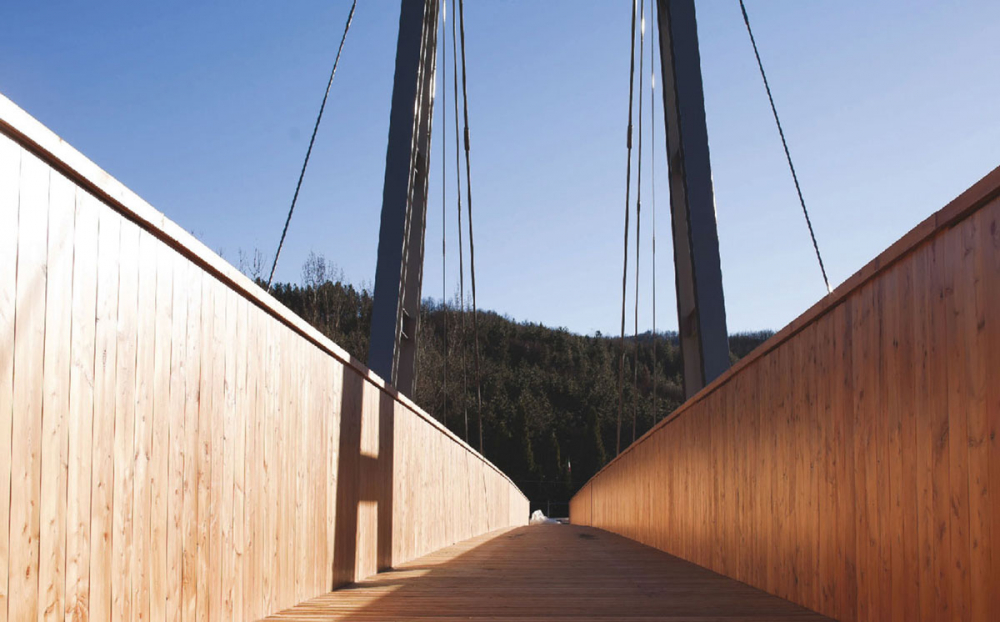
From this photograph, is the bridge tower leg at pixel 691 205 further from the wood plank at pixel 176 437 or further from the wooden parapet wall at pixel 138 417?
the wood plank at pixel 176 437

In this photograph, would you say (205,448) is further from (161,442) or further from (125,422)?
(125,422)

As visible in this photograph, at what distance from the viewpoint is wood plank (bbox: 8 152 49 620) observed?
6.84 ft

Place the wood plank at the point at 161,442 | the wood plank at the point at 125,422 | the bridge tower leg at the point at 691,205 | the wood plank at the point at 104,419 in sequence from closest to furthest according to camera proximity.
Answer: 1. the wood plank at the point at 104,419
2. the wood plank at the point at 125,422
3. the wood plank at the point at 161,442
4. the bridge tower leg at the point at 691,205

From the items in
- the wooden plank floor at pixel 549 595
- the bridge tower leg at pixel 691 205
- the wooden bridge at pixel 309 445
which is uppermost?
the bridge tower leg at pixel 691 205

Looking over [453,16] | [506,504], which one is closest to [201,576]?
[453,16]

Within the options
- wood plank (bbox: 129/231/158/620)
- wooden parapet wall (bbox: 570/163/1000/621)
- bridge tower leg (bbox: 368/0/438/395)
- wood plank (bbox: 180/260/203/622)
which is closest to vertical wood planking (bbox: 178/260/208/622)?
wood plank (bbox: 180/260/203/622)

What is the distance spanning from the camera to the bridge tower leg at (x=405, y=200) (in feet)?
31.0

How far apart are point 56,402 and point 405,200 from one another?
7654mm

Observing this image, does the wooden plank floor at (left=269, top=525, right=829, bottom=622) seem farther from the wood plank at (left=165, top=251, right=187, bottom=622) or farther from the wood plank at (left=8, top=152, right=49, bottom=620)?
the wood plank at (left=8, top=152, right=49, bottom=620)

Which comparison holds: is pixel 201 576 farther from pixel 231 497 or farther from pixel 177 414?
pixel 177 414

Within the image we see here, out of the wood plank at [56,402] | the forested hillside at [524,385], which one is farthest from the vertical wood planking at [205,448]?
the forested hillside at [524,385]

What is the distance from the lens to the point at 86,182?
2406 millimetres

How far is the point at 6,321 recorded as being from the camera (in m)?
2.07

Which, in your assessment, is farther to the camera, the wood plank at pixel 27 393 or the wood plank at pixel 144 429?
the wood plank at pixel 144 429
